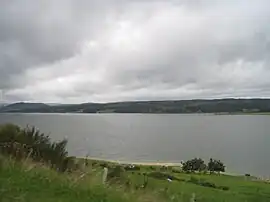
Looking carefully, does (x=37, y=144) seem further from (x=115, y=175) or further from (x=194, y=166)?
(x=194, y=166)

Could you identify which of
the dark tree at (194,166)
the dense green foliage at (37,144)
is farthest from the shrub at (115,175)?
the dark tree at (194,166)

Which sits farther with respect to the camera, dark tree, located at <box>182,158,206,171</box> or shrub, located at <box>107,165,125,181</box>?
dark tree, located at <box>182,158,206,171</box>

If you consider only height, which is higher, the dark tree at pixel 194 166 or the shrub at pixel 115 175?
the shrub at pixel 115 175

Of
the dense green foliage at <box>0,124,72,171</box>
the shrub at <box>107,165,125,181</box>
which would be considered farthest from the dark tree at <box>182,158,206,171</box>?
the dense green foliage at <box>0,124,72,171</box>

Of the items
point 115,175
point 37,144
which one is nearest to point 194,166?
point 115,175

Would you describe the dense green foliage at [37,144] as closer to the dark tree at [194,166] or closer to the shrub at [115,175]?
the shrub at [115,175]

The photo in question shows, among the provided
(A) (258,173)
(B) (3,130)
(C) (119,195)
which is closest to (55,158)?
(B) (3,130)

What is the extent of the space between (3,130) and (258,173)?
135ft

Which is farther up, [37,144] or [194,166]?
[37,144]

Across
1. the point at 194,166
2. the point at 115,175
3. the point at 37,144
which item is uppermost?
the point at 37,144

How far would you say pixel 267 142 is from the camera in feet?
275

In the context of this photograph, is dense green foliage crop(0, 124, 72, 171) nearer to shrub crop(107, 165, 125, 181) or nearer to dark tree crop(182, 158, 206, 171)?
shrub crop(107, 165, 125, 181)

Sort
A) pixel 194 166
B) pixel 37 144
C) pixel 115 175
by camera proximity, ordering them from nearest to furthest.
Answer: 1. pixel 37 144
2. pixel 115 175
3. pixel 194 166

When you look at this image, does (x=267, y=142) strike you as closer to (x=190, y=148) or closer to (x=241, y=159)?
(x=190, y=148)
